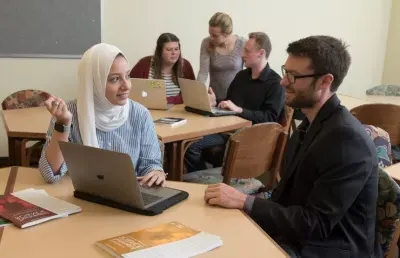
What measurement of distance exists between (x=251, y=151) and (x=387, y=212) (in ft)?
3.11

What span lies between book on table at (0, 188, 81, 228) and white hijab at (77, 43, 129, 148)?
0.35 m

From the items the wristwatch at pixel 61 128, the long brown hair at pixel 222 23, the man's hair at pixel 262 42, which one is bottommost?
the wristwatch at pixel 61 128

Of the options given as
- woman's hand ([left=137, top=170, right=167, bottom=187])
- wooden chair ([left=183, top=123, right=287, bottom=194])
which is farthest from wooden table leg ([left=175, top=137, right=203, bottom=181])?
woman's hand ([left=137, top=170, right=167, bottom=187])

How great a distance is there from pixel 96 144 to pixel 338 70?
1.03 meters

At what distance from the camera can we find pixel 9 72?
172 inches

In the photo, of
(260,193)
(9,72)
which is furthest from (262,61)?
(9,72)

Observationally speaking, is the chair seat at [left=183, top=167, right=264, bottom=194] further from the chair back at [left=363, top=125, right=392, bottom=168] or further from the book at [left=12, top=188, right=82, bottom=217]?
the book at [left=12, top=188, right=82, bottom=217]

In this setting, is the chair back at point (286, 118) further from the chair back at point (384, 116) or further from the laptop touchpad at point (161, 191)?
the laptop touchpad at point (161, 191)

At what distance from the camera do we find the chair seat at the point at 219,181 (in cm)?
267

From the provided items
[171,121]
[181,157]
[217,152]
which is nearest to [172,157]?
[181,157]

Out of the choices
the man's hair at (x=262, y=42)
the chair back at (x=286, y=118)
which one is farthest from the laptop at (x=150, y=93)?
the chair back at (x=286, y=118)

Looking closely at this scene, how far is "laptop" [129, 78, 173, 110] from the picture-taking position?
3471 mm

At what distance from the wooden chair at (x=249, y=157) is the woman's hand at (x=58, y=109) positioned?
34.4 inches

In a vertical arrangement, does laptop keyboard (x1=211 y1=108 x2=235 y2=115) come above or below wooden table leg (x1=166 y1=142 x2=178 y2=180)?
above
